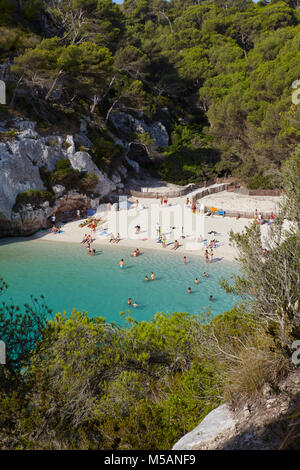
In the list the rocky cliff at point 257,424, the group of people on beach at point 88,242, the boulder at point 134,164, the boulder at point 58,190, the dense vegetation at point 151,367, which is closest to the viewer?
the rocky cliff at point 257,424

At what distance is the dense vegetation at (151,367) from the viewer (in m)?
5.62

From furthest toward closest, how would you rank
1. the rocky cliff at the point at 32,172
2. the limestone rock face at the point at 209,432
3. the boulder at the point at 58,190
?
the boulder at the point at 58,190
the rocky cliff at the point at 32,172
the limestone rock face at the point at 209,432

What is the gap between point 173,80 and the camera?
4841 centimetres

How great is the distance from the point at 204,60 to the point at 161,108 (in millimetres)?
13924

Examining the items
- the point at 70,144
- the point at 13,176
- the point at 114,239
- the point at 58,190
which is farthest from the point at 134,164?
the point at 114,239

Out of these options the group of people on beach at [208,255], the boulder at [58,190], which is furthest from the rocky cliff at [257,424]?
the boulder at [58,190]

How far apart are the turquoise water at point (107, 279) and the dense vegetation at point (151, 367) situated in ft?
21.3

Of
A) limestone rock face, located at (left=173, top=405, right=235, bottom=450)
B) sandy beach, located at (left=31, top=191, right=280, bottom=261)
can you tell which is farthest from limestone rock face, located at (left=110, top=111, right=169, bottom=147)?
limestone rock face, located at (left=173, top=405, right=235, bottom=450)

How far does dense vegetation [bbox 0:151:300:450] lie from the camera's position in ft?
18.5

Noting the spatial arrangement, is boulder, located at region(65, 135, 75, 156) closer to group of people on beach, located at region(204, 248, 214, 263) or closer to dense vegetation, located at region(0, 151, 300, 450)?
group of people on beach, located at region(204, 248, 214, 263)

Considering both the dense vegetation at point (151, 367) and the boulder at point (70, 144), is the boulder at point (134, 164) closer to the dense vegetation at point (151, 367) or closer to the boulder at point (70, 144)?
the boulder at point (70, 144)

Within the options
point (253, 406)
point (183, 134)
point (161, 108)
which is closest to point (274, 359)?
point (253, 406)

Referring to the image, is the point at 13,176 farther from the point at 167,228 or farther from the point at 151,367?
the point at 151,367

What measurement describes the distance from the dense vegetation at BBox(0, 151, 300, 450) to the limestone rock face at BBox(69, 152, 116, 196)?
2302 cm
